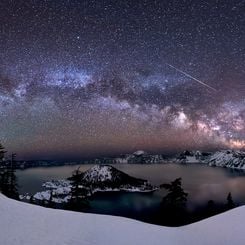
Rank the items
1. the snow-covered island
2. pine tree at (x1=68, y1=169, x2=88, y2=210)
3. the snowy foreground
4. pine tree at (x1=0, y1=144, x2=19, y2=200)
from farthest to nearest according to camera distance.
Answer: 1. the snow-covered island
2. pine tree at (x1=0, y1=144, x2=19, y2=200)
3. pine tree at (x1=68, y1=169, x2=88, y2=210)
4. the snowy foreground

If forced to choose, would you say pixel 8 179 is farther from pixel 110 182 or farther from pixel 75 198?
pixel 110 182

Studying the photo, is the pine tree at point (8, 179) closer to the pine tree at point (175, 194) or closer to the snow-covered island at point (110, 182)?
the pine tree at point (175, 194)

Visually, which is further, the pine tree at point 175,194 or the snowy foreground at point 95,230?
the pine tree at point 175,194

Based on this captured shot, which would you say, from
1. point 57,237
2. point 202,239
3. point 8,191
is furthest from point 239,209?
point 8,191

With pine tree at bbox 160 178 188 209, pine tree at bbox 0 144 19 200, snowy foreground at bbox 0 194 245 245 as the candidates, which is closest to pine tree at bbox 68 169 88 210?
pine tree at bbox 0 144 19 200

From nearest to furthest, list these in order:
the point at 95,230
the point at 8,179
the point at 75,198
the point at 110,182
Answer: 1. the point at 95,230
2. the point at 75,198
3. the point at 8,179
4. the point at 110,182

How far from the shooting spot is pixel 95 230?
51.6 feet

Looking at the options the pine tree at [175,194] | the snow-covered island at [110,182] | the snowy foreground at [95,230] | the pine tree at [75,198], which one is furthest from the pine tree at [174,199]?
the snow-covered island at [110,182]

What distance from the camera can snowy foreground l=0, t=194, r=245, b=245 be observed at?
527 inches

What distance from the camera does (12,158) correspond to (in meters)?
38.0

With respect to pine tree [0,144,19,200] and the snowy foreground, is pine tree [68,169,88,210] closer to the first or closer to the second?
pine tree [0,144,19,200]

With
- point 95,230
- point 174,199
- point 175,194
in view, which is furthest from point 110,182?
point 95,230

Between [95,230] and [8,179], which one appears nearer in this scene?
[95,230]

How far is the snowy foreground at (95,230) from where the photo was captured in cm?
1340
